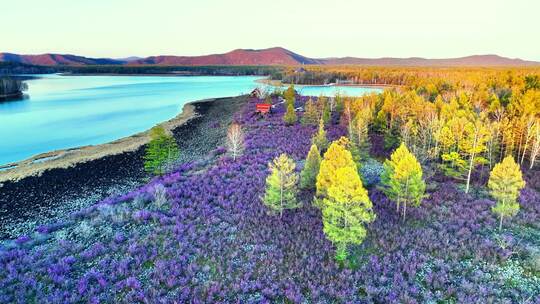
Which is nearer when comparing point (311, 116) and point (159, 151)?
point (159, 151)

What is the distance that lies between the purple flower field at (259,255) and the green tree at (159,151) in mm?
6796

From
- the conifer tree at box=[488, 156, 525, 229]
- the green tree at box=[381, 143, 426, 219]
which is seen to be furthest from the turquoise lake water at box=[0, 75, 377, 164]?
the conifer tree at box=[488, 156, 525, 229]

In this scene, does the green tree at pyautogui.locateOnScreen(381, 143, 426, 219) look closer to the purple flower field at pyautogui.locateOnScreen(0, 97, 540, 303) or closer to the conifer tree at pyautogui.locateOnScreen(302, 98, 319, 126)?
the purple flower field at pyautogui.locateOnScreen(0, 97, 540, 303)

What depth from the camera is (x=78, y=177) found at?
31.1m

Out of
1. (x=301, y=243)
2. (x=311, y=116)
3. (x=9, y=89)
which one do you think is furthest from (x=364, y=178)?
(x=9, y=89)

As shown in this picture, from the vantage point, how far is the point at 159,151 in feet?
101

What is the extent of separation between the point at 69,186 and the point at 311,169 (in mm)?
22085

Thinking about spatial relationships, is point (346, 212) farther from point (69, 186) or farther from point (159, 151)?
point (69, 186)

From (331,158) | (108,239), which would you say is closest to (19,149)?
(108,239)

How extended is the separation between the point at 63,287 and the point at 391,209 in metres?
19.7

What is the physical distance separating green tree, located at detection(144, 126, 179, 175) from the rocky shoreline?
142cm

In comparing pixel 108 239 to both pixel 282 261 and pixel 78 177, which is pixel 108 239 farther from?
pixel 78 177

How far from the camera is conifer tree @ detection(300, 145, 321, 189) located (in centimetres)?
2330

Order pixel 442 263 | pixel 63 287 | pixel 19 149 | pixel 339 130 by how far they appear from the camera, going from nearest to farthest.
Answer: pixel 63 287 < pixel 442 263 < pixel 19 149 < pixel 339 130
